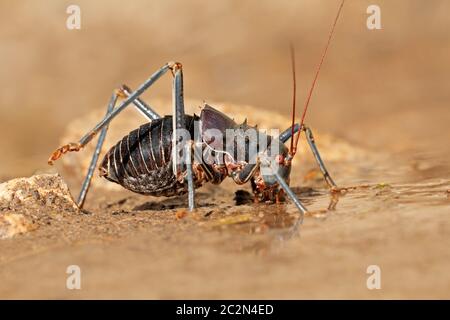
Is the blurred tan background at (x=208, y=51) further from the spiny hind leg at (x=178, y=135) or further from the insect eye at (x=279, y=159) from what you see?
the insect eye at (x=279, y=159)

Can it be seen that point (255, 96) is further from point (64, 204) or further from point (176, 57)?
point (64, 204)

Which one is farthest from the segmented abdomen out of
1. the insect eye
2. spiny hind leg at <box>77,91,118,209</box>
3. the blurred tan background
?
the blurred tan background

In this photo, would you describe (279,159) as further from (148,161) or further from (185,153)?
(148,161)

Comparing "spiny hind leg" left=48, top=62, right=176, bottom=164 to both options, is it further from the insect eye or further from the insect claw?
the insect eye

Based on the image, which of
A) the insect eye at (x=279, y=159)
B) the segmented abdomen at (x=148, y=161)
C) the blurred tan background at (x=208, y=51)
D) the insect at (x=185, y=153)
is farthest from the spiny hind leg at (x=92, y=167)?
the blurred tan background at (x=208, y=51)

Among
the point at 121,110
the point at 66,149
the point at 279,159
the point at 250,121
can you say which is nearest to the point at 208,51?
the point at 250,121
